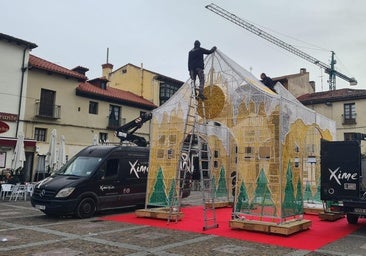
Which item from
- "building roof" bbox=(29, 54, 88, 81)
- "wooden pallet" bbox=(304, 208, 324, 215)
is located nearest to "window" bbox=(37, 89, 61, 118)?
"building roof" bbox=(29, 54, 88, 81)

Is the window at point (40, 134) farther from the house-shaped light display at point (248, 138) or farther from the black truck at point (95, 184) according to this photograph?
the house-shaped light display at point (248, 138)

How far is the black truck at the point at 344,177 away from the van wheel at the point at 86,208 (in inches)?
298

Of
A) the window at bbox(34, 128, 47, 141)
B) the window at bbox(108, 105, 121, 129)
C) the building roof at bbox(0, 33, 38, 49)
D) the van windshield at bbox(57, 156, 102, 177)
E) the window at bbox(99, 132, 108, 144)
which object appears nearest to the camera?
the van windshield at bbox(57, 156, 102, 177)

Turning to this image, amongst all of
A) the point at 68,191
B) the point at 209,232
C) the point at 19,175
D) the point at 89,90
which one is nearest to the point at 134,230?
the point at 209,232

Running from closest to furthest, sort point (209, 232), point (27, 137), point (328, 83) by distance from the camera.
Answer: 1. point (209, 232)
2. point (27, 137)
3. point (328, 83)

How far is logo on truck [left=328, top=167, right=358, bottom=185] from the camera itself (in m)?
10.8

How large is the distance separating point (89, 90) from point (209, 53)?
21.3m

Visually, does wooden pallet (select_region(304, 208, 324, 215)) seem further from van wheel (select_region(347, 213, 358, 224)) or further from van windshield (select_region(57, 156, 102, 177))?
van windshield (select_region(57, 156, 102, 177))

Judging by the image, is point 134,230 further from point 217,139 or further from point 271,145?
point 217,139

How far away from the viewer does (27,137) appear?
26.0 m

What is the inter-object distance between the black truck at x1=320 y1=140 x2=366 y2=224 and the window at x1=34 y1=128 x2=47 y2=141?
2147cm

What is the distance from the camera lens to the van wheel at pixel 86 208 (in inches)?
481

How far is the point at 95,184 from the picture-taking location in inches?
502

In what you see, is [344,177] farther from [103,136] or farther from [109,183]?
[103,136]
